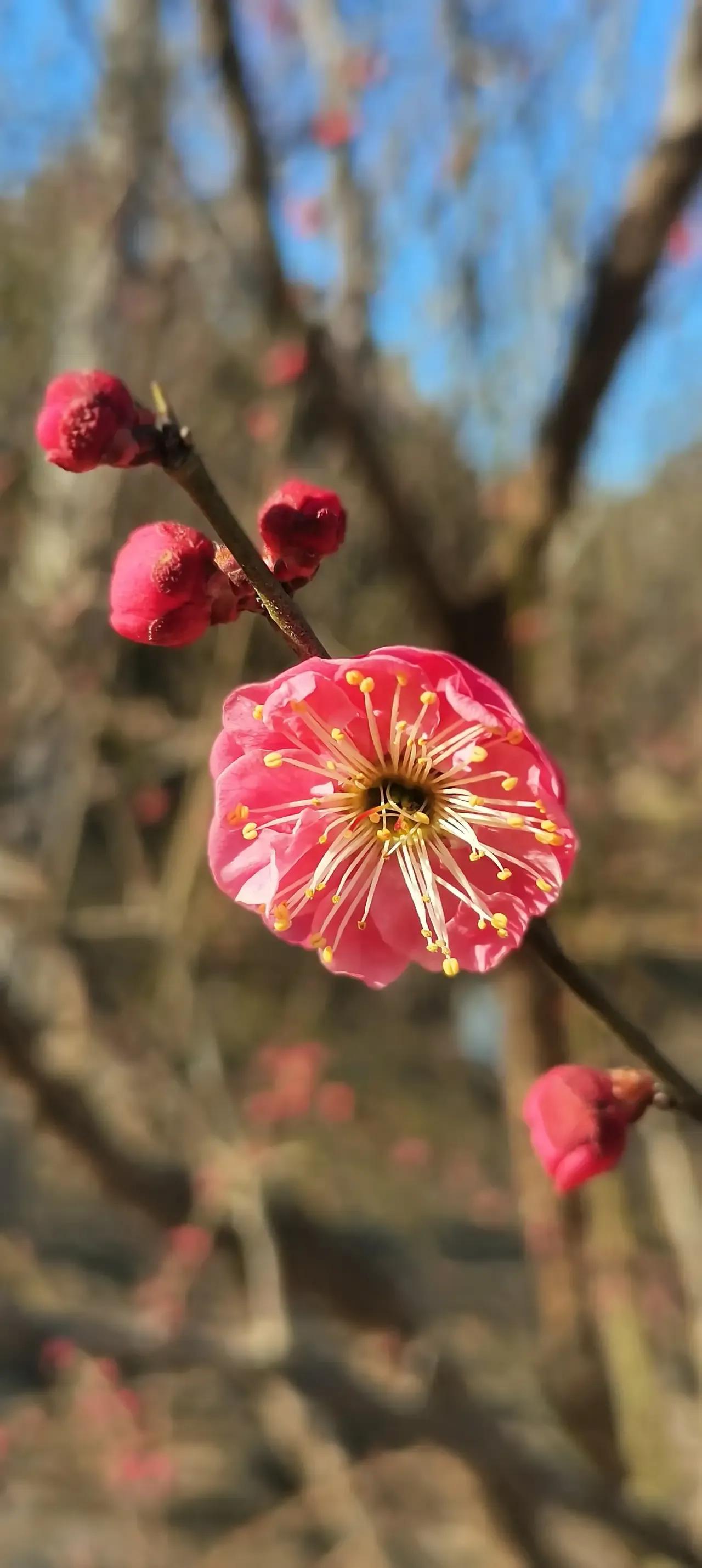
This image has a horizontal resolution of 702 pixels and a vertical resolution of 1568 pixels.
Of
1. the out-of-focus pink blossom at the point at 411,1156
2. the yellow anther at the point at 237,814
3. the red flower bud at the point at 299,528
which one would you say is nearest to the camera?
the red flower bud at the point at 299,528

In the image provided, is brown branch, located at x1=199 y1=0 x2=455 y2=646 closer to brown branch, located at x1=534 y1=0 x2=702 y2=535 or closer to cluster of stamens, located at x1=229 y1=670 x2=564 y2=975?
brown branch, located at x1=534 y1=0 x2=702 y2=535

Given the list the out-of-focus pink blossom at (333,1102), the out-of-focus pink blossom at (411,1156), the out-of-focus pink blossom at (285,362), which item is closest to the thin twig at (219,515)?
the out-of-focus pink blossom at (285,362)

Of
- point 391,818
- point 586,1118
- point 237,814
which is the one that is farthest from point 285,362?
point 586,1118

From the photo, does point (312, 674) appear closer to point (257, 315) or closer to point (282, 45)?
point (257, 315)

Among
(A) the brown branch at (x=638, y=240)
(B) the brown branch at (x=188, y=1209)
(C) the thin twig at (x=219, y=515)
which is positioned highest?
(C) the thin twig at (x=219, y=515)

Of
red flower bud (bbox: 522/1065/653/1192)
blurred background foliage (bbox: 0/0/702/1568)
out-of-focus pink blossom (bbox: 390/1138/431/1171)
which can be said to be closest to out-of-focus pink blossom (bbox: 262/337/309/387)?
blurred background foliage (bbox: 0/0/702/1568)

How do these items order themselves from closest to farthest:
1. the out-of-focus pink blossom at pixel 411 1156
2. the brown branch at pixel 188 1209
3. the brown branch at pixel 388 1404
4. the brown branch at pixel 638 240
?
the brown branch at pixel 388 1404, the brown branch at pixel 638 240, the brown branch at pixel 188 1209, the out-of-focus pink blossom at pixel 411 1156

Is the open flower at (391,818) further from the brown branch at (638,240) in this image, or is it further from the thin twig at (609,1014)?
the brown branch at (638,240)

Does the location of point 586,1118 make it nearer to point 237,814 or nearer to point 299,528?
point 237,814
